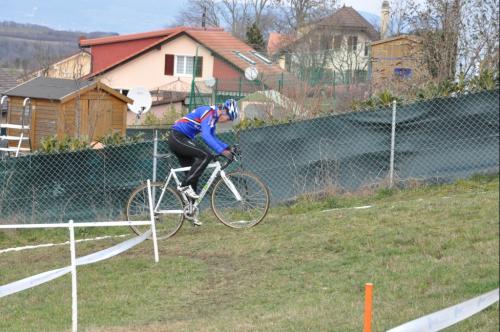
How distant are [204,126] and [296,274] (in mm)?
2838

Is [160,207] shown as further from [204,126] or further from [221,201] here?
[204,126]

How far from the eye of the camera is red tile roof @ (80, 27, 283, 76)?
52.2m

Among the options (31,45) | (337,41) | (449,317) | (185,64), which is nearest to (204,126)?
(449,317)

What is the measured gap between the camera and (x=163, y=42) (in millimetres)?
52875

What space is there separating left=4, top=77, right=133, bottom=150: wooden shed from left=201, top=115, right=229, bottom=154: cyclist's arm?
1360cm

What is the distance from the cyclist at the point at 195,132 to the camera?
10727mm

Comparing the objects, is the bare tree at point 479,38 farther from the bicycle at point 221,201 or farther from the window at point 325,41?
the window at point 325,41

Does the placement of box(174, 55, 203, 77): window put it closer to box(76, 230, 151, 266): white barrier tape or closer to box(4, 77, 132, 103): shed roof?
box(4, 77, 132, 103): shed roof

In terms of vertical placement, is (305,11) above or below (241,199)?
above

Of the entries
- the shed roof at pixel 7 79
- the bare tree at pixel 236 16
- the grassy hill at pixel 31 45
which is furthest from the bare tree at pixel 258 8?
the shed roof at pixel 7 79

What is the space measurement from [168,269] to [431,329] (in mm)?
5402

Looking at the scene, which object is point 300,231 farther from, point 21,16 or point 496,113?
point 21,16

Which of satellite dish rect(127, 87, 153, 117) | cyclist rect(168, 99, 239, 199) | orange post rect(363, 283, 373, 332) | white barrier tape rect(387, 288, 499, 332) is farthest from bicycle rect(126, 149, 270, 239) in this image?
satellite dish rect(127, 87, 153, 117)

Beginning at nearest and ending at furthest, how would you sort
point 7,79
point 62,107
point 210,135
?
point 210,135 < point 62,107 < point 7,79
